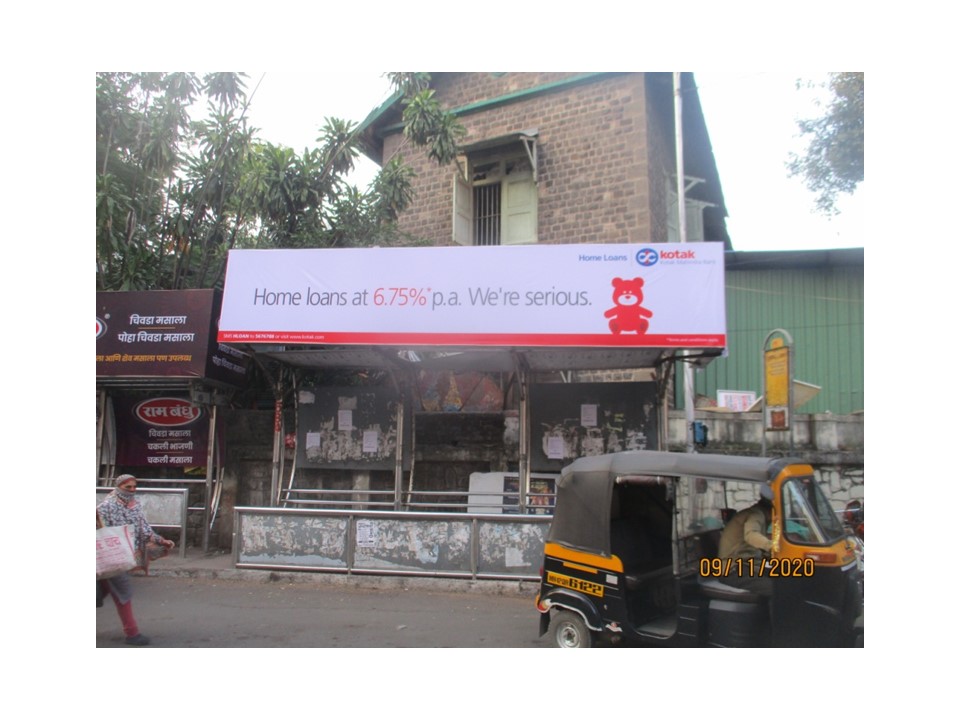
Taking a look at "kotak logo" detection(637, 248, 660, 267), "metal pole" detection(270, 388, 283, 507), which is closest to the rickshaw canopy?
"kotak logo" detection(637, 248, 660, 267)

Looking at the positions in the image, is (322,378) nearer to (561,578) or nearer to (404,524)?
(404,524)

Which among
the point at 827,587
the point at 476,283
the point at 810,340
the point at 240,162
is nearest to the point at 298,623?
the point at 476,283

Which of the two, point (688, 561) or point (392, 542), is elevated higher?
point (688, 561)

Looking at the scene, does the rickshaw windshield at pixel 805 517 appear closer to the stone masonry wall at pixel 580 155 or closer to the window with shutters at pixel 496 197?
the stone masonry wall at pixel 580 155

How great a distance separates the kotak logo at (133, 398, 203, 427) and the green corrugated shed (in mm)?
8432

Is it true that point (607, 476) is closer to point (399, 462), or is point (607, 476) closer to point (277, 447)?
point (399, 462)

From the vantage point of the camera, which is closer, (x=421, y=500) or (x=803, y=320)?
(x=421, y=500)

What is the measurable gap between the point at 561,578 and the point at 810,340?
368 inches

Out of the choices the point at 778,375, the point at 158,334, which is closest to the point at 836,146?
the point at 778,375

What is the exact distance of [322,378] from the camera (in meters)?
11.1

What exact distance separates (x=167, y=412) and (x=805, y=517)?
9.61m

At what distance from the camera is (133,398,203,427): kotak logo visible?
11.0 metres

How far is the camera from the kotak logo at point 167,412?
11047 mm

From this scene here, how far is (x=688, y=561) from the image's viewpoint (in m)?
5.34
